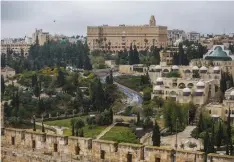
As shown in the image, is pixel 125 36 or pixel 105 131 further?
pixel 125 36

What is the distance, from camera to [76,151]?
7.06 m

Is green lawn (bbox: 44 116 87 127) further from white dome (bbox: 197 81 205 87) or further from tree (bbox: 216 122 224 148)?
tree (bbox: 216 122 224 148)

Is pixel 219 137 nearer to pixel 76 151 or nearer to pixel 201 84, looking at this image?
pixel 201 84

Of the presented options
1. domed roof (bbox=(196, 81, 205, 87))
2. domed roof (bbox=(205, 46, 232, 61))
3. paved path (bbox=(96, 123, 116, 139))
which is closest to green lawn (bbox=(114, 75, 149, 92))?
domed roof (bbox=(196, 81, 205, 87))

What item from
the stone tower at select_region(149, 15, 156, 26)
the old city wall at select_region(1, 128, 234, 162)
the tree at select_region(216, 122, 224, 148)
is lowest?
the tree at select_region(216, 122, 224, 148)

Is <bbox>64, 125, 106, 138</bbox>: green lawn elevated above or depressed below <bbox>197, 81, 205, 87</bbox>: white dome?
below

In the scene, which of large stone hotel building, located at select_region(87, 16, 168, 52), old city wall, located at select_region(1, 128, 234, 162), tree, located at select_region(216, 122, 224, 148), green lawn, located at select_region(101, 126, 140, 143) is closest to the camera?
old city wall, located at select_region(1, 128, 234, 162)

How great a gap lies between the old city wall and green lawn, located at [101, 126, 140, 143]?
12417 mm

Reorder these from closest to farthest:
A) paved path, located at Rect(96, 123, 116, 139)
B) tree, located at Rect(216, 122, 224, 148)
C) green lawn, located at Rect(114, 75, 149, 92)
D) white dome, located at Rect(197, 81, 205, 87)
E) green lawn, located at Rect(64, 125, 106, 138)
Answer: tree, located at Rect(216, 122, 224, 148), paved path, located at Rect(96, 123, 116, 139), green lawn, located at Rect(64, 125, 106, 138), white dome, located at Rect(197, 81, 205, 87), green lawn, located at Rect(114, 75, 149, 92)

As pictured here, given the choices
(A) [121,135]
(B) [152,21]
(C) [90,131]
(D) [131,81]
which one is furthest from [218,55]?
(B) [152,21]

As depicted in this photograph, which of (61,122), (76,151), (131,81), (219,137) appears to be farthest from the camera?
(131,81)

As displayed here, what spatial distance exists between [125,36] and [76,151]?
6159cm

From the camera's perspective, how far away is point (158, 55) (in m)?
44.7

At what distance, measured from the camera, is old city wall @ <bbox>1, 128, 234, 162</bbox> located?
248 inches
